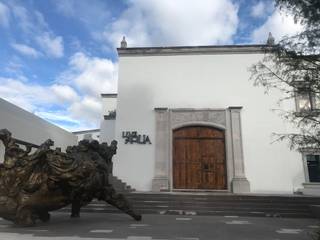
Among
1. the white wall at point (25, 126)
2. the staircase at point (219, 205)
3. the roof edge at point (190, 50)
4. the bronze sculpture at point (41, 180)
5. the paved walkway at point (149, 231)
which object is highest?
the roof edge at point (190, 50)

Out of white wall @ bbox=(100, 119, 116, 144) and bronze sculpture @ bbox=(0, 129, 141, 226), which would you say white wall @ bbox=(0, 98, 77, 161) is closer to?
white wall @ bbox=(100, 119, 116, 144)

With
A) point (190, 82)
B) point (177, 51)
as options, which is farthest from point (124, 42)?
point (190, 82)

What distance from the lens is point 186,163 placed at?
13203 millimetres

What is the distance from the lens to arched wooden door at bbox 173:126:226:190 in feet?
42.5

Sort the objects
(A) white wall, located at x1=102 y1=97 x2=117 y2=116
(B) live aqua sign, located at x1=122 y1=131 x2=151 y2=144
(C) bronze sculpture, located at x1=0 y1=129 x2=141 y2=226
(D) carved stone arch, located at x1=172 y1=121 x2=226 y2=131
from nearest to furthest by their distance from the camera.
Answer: (C) bronze sculpture, located at x1=0 y1=129 x2=141 y2=226, (B) live aqua sign, located at x1=122 y1=131 x2=151 y2=144, (D) carved stone arch, located at x1=172 y1=121 x2=226 y2=131, (A) white wall, located at x1=102 y1=97 x2=117 y2=116

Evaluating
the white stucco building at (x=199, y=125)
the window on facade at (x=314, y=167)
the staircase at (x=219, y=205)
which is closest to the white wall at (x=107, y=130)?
the white stucco building at (x=199, y=125)

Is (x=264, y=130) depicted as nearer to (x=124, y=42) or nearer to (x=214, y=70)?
(x=214, y=70)

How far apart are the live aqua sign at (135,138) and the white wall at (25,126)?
13.4 feet

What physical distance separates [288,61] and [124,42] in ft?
34.6

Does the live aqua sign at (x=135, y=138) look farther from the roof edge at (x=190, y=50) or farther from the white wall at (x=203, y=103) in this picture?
the roof edge at (x=190, y=50)

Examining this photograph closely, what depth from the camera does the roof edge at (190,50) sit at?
14.0 metres

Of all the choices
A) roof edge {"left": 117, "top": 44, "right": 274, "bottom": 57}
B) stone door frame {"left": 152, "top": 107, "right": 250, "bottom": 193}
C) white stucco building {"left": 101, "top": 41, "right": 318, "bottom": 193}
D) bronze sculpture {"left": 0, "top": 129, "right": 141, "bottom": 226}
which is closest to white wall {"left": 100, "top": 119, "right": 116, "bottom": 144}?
white stucco building {"left": 101, "top": 41, "right": 318, "bottom": 193}

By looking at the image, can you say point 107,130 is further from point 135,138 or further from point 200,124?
point 200,124

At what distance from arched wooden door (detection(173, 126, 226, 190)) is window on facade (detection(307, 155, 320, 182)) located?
3.43 metres
